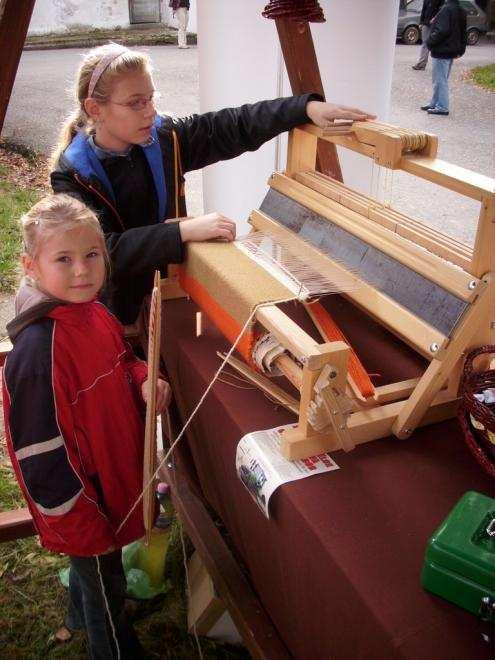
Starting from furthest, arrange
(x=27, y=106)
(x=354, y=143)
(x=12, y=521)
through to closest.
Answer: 1. (x=27, y=106)
2. (x=12, y=521)
3. (x=354, y=143)

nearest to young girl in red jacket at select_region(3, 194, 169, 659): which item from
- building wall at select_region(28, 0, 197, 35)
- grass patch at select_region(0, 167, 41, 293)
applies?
grass patch at select_region(0, 167, 41, 293)

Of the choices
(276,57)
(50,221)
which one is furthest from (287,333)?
(276,57)

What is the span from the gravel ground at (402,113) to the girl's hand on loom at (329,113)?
2994mm

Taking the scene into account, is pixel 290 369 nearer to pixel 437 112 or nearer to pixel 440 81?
pixel 440 81

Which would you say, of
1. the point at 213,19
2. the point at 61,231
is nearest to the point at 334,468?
the point at 61,231

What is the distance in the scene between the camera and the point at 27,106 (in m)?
9.39

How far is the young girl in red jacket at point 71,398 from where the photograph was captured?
1379 mm

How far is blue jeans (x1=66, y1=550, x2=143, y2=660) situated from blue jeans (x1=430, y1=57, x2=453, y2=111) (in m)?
8.00

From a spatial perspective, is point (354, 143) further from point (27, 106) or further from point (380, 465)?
point (27, 106)

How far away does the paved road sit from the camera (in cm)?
623

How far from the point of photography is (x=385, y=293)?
142cm

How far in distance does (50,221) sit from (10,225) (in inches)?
180

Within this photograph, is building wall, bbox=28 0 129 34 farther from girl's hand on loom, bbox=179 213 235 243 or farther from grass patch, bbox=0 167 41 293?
girl's hand on loom, bbox=179 213 235 243

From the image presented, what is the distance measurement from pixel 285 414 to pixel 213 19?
2086 millimetres
